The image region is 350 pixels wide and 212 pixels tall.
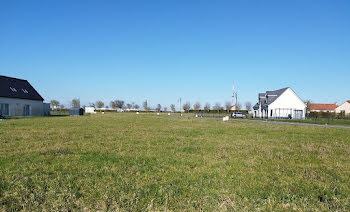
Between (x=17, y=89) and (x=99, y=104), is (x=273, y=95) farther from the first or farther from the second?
(x=99, y=104)

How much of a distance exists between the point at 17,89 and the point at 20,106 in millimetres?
3360

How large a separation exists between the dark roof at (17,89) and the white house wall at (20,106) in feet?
2.00

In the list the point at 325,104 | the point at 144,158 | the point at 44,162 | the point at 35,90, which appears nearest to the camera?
the point at 44,162

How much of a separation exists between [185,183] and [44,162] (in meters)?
3.81

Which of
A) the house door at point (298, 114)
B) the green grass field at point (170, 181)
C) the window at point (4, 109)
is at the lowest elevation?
the green grass field at point (170, 181)

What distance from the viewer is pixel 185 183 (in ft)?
13.3

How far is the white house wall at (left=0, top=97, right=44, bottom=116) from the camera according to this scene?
31.9m

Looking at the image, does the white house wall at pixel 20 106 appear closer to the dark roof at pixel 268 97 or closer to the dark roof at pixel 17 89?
the dark roof at pixel 17 89

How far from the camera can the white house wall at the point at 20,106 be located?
105ft

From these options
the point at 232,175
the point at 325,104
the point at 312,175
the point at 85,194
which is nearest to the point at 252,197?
the point at 232,175

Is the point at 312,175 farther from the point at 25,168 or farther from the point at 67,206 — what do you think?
the point at 25,168

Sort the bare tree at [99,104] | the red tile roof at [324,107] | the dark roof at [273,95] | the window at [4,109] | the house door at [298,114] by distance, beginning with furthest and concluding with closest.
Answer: the bare tree at [99,104] < the red tile roof at [324,107] < the dark roof at [273,95] < the house door at [298,114] < the window at [4,109]

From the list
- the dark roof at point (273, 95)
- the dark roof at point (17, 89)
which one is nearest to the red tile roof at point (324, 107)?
the dark roof at point (273, 95)

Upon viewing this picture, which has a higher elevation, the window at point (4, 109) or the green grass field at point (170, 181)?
the window at point (4, 109)
